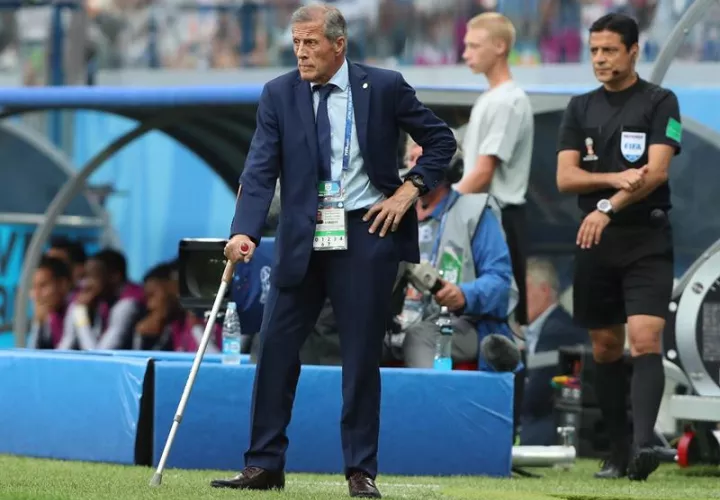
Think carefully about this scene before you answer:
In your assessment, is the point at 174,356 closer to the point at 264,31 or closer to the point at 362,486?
the point at 362,486

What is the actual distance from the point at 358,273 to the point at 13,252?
33.4 ft

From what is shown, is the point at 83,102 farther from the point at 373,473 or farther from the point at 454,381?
the point at 373,473

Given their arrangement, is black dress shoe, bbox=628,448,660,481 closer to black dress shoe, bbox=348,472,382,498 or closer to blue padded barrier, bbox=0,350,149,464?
black dress shoe, bbox=348,472,382,498

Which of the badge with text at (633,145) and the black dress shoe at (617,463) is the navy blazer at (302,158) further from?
the black dress shoe at (617,463)

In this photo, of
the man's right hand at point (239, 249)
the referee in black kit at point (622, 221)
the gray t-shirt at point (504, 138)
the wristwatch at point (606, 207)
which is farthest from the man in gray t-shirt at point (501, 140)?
the man's right hand at point (239, 249)

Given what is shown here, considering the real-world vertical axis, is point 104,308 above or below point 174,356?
below

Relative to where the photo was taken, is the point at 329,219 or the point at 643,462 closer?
the point at 329,219

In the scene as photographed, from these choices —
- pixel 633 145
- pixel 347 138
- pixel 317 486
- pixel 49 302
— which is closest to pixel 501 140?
pixel 633 145

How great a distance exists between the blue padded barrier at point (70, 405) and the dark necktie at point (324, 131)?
2.20 m

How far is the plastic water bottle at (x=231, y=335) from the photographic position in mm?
9625

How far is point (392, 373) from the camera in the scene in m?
9.22

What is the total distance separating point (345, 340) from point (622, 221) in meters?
2.25

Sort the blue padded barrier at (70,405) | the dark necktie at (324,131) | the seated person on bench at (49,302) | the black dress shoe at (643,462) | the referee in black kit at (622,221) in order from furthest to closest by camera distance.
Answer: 1. the seated person on bench at (49,302)
2. the blue padded barrier at (70,405)
3. the referee in black kit at (622,221)
4. the black dress shoe at (643,462)
5. the dark necktie at (324,131)

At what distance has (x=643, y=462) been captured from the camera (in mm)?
8836
